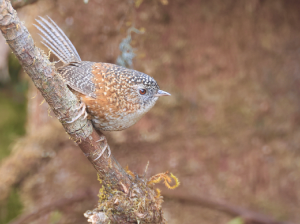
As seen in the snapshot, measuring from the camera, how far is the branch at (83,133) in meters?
1.47

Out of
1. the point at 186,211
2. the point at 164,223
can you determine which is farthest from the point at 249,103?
the point at 164,223

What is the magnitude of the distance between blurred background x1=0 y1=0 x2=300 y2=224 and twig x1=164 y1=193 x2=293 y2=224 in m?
0.04

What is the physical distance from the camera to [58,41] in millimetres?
2520

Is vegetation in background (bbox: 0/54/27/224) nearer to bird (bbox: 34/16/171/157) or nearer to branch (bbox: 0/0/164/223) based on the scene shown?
bird (bbox: 34/16/171/157)

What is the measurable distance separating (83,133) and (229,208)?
274 cm

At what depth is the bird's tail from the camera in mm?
2432

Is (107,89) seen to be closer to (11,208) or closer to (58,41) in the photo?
(58,41)

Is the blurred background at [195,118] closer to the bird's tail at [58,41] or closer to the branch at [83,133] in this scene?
the bird's tail at [58,41]

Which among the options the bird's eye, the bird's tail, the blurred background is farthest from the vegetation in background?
the bird's eye

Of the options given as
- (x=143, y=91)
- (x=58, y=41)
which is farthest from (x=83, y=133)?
(x=58, y=41)

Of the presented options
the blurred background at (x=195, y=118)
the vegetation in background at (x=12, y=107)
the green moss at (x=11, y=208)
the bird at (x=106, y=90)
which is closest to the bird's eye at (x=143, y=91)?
the bird at (x=106, y=90)

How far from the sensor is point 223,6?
3650mm

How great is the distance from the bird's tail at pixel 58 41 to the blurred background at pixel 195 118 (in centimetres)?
101

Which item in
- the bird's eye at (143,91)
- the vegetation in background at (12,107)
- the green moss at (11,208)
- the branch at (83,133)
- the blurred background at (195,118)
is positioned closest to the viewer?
the branch at (83,133)
